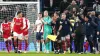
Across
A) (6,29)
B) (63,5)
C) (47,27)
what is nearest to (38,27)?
(47,27)

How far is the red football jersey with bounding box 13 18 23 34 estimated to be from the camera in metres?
27.6

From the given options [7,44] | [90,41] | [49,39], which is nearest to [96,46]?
[90,41]

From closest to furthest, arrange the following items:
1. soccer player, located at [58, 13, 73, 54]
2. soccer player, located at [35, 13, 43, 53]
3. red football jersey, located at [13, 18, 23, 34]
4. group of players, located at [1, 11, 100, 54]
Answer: soccer player, located at [58, 13, 73, 54]
group of players, located at [1, 11, 100, 54]
red football jersey, located at [13, 18, 23, 34]
soccer player, located at [35, 13, 43, 53]

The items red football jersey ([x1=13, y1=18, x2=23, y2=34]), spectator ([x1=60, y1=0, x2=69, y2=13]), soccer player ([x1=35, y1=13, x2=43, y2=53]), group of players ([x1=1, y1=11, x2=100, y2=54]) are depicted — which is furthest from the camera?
spectator ([x1=60, y1=0, x2=69, y2=13])

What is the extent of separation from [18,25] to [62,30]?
223 cm

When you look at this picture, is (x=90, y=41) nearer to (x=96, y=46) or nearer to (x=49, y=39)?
(x=96, y=46)

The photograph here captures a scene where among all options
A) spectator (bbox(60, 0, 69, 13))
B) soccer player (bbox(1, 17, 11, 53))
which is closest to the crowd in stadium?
soccer player (bbox(1, 17, 11, 53))

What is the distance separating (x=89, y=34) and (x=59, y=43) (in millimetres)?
1695

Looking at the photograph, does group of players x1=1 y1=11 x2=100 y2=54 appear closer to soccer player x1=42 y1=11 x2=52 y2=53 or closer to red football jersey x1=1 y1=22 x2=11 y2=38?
soccer player x1=42 y1=11 x2=52 y2=53

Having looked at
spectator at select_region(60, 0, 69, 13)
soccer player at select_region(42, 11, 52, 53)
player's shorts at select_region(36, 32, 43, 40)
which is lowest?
player's shorts at select_region(36, 32, 43, 40)

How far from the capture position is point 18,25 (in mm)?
27703

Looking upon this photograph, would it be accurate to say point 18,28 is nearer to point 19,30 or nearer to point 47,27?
point 19,30

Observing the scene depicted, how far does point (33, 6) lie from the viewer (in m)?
31.7

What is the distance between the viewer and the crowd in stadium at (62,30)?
27.5 metres
